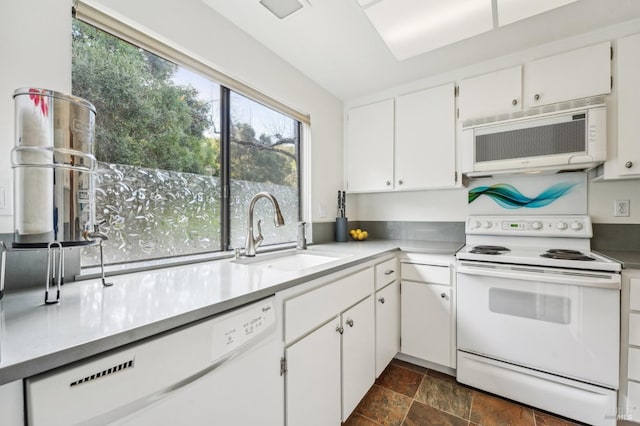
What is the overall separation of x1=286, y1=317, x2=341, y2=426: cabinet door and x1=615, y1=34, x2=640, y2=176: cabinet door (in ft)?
6.39

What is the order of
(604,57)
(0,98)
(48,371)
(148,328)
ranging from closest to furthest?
1. (48,371)
2. (148,328)
3. (0,98)
4. (604,57)

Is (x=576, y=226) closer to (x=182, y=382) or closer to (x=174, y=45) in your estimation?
(x=182, y=382)

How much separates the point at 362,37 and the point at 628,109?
1660 mm

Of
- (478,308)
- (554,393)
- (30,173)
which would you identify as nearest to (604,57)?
→ (478,308)

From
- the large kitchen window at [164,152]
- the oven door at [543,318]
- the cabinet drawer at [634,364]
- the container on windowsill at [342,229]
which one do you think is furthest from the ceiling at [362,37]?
the cabinet drawer at [634,364]

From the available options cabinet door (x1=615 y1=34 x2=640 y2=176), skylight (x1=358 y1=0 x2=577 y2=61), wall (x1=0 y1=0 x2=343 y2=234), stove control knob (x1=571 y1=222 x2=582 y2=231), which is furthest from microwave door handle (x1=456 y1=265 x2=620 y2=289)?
skylight (x1=358 y1=0 x2=577 y2=61)

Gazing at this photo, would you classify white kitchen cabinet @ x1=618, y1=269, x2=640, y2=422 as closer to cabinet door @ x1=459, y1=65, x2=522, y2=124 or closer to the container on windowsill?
cabinet door @ x1=459, y1=65, x2=522, y2=124

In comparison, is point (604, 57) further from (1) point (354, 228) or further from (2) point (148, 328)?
(2) point (148, 328)

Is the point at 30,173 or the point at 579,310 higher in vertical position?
the point at 30,173

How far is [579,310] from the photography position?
58.4 inches

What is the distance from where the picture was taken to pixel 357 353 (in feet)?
5.07

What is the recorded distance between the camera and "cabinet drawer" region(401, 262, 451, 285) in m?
1.90

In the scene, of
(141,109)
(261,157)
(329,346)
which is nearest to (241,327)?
(329,346)

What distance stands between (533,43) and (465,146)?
78 cm
